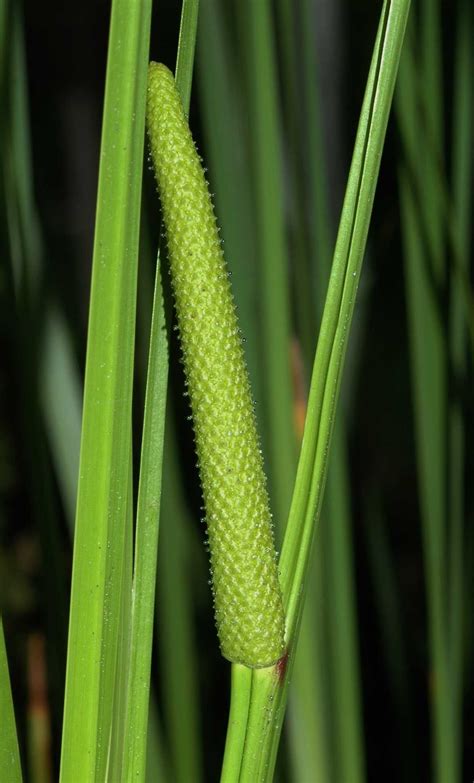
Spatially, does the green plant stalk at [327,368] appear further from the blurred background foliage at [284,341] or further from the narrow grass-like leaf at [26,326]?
the narrow grass-like leaf at [26,326]

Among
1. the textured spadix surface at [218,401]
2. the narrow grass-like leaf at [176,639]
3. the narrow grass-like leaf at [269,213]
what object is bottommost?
the narrow grass-like leaf at [176,639]

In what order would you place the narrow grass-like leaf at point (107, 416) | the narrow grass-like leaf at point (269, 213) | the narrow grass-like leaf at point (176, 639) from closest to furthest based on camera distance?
the narrow grass-like leaf at point (107, 416), the narrow grass-like leaf at point (269, 213), the narrow grass-like leaf at point (176, 639)

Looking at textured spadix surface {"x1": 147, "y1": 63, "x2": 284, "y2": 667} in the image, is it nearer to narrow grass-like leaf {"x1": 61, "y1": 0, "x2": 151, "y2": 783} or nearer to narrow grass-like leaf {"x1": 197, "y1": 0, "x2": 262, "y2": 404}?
narrow grass-like leaf {"x1": 61, "y1": 0, "x2": 151, "y2": 783}

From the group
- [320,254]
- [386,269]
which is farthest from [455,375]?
[386,269]

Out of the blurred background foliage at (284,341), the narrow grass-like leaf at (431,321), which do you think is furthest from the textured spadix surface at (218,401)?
the narrow grass-like leaf at (431,321)

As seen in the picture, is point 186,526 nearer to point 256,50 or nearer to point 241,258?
point 241,258

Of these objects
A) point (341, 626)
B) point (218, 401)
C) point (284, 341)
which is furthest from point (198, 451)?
point (341, 626)

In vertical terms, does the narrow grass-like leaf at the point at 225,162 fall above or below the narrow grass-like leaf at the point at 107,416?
above

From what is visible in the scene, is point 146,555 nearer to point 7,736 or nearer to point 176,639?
point 7,736
